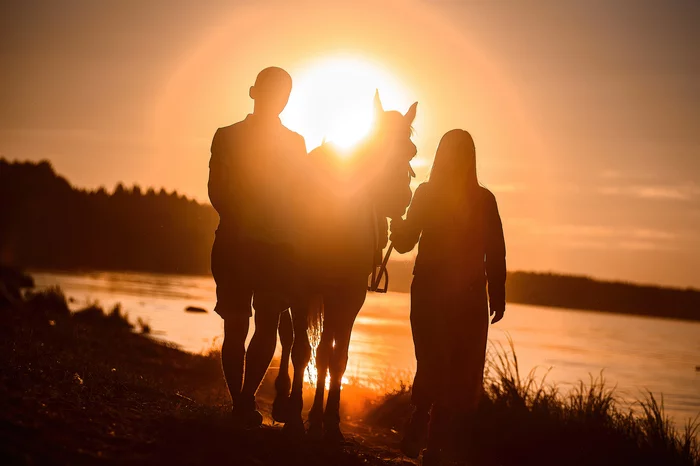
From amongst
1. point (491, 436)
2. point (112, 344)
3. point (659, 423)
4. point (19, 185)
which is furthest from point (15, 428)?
point (19, 185)

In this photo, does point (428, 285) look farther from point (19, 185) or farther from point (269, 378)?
point (19, 185)

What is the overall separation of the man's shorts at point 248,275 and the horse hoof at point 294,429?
2.91 feet

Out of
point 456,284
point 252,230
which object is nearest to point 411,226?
point 456,284

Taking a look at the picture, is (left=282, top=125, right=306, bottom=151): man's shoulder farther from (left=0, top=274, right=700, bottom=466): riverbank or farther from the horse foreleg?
(left=0, top=274, right=700, bottom=466): riverbank

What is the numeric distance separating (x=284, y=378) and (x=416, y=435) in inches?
46.4

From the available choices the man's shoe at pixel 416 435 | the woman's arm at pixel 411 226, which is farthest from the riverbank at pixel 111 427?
the woman's arm at pixel 411 226

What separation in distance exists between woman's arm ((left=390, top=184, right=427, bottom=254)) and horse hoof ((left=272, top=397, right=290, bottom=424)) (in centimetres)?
166

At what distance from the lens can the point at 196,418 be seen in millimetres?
5480

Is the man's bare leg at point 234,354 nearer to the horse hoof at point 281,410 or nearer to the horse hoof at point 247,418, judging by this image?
the horse hoof at point 247,418

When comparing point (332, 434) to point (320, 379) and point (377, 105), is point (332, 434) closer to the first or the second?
point (320, 379)

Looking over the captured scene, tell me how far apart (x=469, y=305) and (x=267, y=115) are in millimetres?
2285

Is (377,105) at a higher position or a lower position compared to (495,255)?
higher

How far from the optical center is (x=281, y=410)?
19.5 feet

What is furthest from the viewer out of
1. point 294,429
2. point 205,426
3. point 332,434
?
point 332,434
